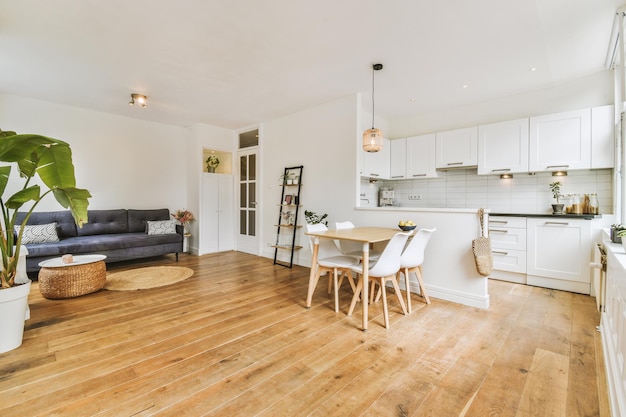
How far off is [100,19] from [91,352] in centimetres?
271

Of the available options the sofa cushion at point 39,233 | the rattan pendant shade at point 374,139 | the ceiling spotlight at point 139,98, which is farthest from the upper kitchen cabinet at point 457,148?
the sofa cushion at point 39,233

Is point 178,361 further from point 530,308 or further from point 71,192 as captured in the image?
point 530,308

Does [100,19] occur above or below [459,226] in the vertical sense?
above

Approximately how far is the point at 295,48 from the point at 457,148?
296cm

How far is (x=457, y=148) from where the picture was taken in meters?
4.44

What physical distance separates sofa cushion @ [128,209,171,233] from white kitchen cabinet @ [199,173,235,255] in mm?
828

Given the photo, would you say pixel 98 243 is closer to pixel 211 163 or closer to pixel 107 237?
pixel 107 237

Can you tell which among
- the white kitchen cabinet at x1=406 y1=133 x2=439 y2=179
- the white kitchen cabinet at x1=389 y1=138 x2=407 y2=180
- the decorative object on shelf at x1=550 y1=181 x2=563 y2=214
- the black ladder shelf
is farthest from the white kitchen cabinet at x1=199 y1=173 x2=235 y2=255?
the decorative object on shelf at x1=550 y1=181 x2=563 y2=214

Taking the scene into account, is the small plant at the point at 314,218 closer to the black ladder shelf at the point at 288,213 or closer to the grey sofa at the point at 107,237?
the black ladder shelf at the point at 288,213

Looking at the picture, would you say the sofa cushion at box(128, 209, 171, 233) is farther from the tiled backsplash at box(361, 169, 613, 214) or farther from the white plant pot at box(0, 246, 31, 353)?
the tiled backsplash at box(361, 169, 613, 214)

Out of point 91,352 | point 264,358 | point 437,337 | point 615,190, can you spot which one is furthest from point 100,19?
point 615,190

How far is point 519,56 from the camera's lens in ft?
9.92

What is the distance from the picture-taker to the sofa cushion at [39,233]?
3.94 meters

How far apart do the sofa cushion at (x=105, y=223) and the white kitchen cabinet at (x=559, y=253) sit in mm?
6323
